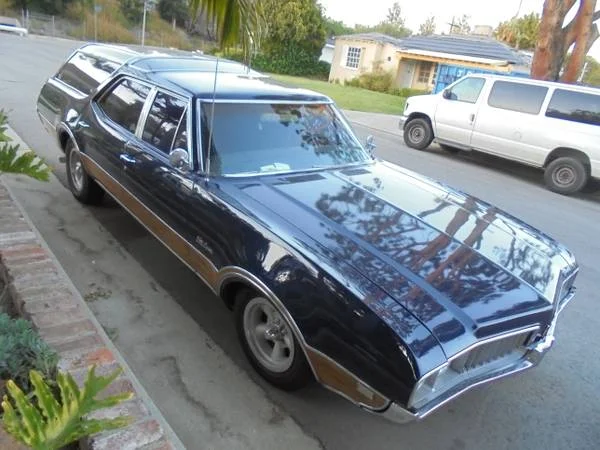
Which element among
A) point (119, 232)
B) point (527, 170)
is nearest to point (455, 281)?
point (119, 232)

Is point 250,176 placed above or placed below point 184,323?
above

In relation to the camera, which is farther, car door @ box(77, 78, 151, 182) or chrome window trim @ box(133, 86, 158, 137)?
car door @ box(77, 78, 151, 182)

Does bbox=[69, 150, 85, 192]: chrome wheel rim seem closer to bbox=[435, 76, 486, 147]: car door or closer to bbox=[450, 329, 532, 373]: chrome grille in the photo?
bbox=[450, 329, 532, 373]: chrome grille

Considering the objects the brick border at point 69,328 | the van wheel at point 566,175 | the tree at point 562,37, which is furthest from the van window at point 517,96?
the brick border at point 69,328

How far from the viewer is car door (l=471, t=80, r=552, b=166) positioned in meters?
9.13

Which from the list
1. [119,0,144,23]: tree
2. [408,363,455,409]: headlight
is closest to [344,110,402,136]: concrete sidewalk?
[408,363,455,409]: headlight

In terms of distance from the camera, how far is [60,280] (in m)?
2.58

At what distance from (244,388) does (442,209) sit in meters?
1.81

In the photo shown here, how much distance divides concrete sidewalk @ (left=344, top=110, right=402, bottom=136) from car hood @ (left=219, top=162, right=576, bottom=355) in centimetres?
993

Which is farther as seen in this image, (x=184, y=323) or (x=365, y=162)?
(x=365, y=162)

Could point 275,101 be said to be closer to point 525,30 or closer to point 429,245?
point 429,245

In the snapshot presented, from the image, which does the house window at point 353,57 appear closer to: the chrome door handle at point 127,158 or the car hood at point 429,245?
the chrome door handle at point 127,158

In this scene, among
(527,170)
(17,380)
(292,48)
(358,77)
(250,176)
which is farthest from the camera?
(292,48)

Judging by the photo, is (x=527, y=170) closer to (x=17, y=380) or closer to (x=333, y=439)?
(x=333, y=439)
